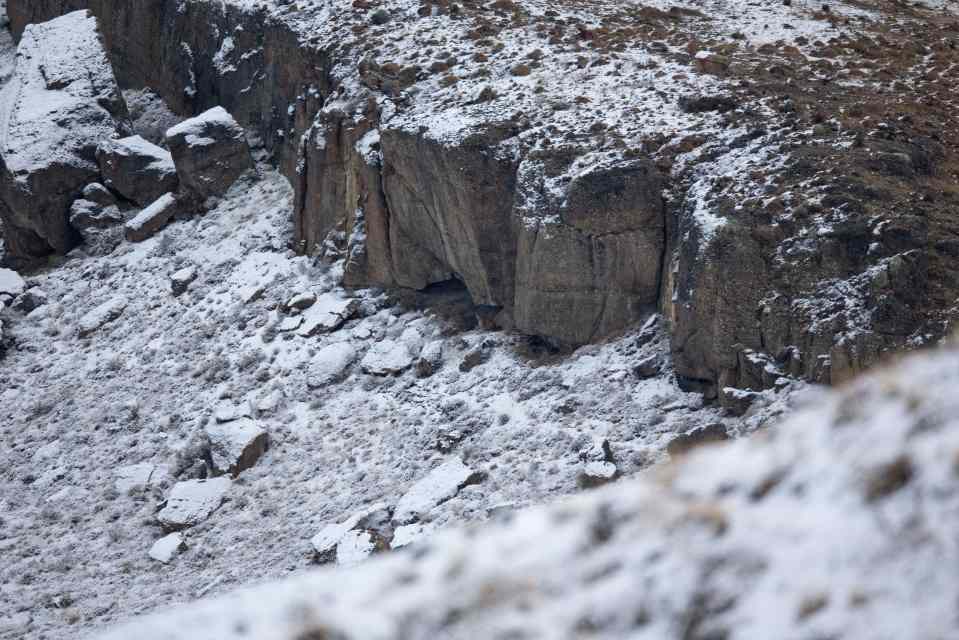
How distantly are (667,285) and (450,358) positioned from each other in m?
3.46

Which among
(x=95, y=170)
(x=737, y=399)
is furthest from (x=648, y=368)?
(x=95, y=170)

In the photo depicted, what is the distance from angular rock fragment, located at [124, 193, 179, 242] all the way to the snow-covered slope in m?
17.8

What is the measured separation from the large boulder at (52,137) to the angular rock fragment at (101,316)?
322cm

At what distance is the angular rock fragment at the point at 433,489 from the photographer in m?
12.5

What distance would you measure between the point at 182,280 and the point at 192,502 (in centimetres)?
604

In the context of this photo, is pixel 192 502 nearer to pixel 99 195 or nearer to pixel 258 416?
pixel 258 416

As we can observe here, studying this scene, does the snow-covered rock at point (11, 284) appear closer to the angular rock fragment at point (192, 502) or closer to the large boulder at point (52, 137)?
the large boulder at point (52, 137)

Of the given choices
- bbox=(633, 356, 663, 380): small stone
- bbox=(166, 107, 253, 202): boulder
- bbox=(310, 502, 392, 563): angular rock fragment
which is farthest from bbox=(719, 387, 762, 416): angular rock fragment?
bbox=(166, 107, 253, 202): boulder

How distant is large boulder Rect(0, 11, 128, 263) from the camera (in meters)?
22.2

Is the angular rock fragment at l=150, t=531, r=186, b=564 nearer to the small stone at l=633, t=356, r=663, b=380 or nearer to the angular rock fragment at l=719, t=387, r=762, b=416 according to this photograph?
the small stone at l=633, t=356, r=663, b=380

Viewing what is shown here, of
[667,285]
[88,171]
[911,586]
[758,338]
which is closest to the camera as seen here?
[911,586]

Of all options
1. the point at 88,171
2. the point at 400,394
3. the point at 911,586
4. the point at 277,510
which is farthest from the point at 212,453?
the point at 911,586

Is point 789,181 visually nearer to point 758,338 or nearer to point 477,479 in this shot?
point 758,338

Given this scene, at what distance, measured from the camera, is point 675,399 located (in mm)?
12836
